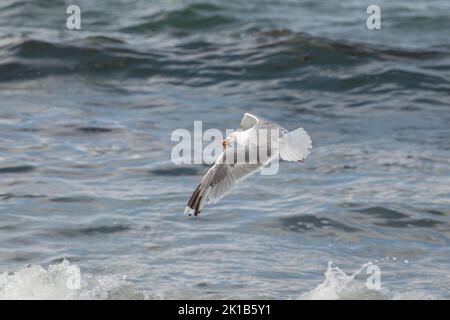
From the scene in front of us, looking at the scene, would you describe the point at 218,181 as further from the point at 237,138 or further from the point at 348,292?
the point at 348,292

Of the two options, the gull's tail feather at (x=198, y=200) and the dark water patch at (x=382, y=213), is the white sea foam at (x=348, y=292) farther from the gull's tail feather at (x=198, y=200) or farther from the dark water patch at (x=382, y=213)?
the dark water patch at (x=382, y=213)

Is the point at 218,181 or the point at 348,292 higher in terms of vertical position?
the point at 218,181

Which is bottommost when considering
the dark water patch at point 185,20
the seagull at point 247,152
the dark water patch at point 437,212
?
the dark water patch at point 437,212

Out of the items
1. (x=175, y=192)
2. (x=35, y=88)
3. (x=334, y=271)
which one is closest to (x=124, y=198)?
(x=175, y=192)

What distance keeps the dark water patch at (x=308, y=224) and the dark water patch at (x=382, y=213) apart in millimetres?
358

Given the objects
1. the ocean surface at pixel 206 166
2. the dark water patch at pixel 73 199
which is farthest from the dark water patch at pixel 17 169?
the dark water patch at pixel 73 199

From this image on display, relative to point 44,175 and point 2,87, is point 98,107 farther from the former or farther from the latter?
point 44,175

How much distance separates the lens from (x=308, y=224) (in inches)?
341

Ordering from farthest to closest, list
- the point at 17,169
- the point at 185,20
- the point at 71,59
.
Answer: the point at 185,20 → the point at 71,59 → the point at 17,169

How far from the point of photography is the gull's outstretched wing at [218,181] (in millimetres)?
7172

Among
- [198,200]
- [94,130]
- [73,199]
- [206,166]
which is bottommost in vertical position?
[73,199]

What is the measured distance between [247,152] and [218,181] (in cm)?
28

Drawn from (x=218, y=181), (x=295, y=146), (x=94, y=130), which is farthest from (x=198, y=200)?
(x=94, y=130)

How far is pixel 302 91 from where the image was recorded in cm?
1252
